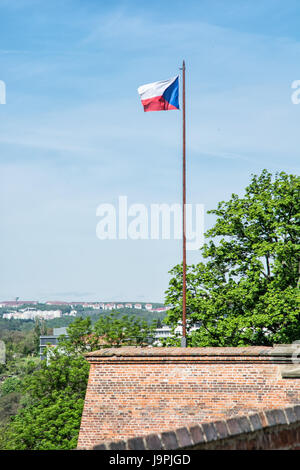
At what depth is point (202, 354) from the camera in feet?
46.1

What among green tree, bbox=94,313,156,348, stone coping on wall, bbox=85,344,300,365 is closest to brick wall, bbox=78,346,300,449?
stone coping on wall, bbox=85,344,300,365

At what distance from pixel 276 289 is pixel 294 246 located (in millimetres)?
2123

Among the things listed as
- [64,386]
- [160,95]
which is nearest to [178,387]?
[160,95]

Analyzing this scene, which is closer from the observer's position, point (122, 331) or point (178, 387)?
point (178, 387)

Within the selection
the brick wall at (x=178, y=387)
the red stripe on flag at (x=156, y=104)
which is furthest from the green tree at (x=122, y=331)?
the brick wall at (x=178, y=387)

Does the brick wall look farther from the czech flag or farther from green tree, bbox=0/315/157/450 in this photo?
green tree, bbox=0/315/157/450

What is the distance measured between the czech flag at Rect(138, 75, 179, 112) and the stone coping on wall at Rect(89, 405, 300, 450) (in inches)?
611

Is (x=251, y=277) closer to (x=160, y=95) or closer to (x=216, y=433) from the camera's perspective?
(x=160, y=95)

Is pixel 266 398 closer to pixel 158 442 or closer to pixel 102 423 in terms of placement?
pixel 102 423

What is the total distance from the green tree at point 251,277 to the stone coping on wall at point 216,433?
18411mm

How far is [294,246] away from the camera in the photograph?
27.9 meters

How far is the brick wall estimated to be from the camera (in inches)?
530

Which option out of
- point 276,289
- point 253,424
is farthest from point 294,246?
point 253,424

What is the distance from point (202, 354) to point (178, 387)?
36.7 inches
